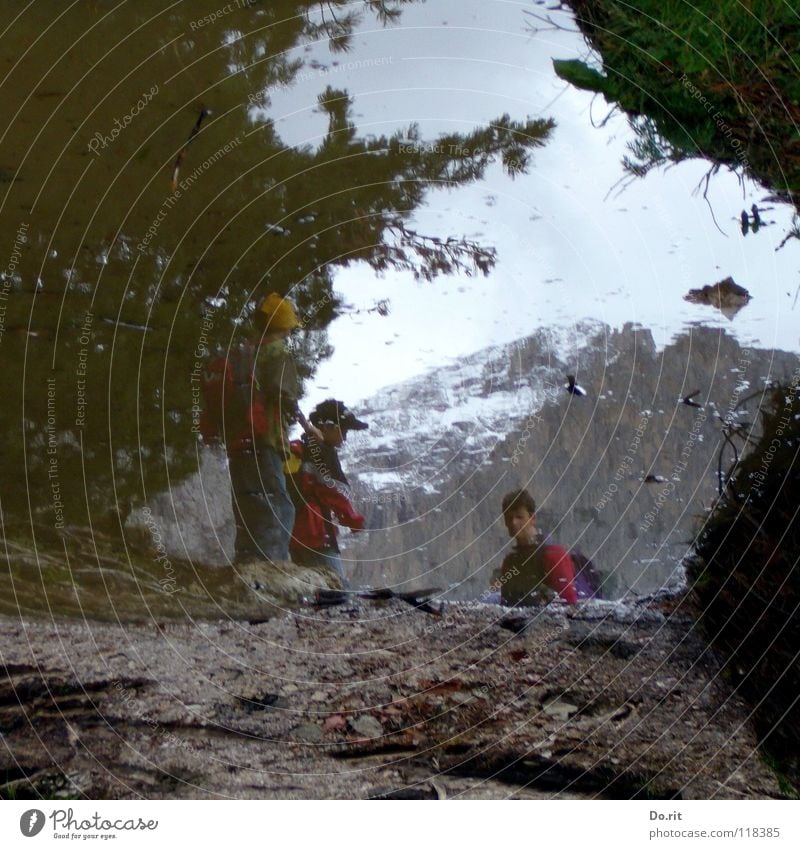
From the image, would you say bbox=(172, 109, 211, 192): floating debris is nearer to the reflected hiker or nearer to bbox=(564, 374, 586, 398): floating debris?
the reflected hiker

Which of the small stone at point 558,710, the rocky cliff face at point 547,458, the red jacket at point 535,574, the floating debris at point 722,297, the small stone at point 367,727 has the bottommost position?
the small stone at point 558,710

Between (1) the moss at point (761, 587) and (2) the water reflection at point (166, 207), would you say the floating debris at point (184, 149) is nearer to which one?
Result: (2) the water reflection at point (166, 207)

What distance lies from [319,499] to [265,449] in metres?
0.08

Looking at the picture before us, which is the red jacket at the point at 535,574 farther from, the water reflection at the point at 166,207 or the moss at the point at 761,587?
the water reflection at the point at 166,207

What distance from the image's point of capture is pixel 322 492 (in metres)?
0.73

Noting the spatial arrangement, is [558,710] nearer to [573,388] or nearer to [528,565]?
[528,565]

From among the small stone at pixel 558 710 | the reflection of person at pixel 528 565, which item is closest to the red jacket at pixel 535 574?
the reflection of person at pixel 528 565

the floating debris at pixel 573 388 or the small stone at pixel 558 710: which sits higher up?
the floating debris at pixel 573 388

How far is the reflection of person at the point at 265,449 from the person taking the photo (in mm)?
721

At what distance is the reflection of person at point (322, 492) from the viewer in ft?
2.38

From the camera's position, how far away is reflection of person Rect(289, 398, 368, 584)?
72 centimetres

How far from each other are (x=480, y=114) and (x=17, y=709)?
0.77 metres

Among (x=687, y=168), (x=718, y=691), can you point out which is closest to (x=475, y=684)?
(x=718, y=691)
